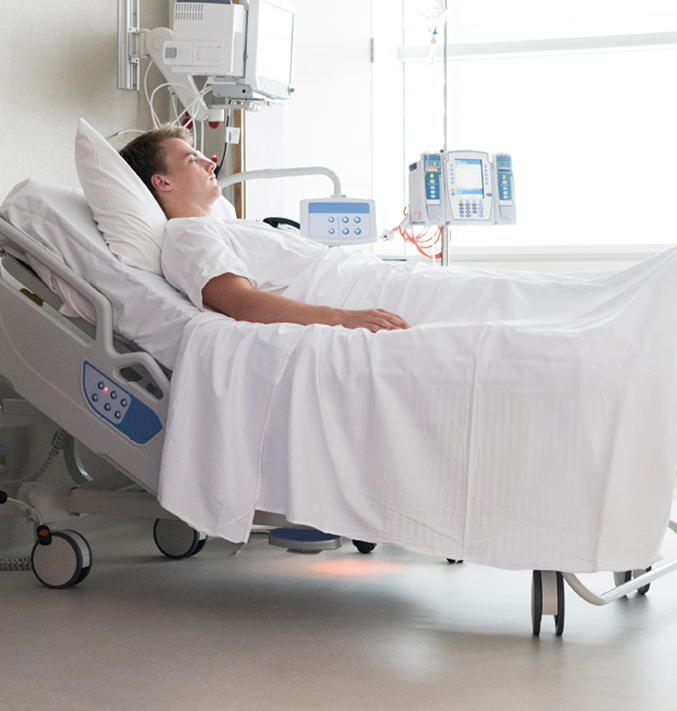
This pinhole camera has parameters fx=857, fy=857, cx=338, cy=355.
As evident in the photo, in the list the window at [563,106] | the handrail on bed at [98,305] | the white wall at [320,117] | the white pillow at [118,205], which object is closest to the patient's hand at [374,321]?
the handrail on bed at [98,305]

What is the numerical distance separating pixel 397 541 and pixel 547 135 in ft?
13.9

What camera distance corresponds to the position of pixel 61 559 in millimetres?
1969

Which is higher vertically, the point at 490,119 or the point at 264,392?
the point at 490,119

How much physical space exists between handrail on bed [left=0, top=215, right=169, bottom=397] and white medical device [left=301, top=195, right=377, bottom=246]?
1.20 metres

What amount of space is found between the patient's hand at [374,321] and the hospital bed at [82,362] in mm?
356

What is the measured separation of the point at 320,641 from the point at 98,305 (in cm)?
83

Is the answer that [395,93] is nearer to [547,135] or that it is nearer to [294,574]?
[547,135]

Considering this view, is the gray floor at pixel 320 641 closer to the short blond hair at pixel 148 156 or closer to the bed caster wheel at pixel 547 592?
the bed caster wheel at pixel 547 592

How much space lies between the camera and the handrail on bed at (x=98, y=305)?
5.86 feet

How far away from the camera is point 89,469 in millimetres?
2766

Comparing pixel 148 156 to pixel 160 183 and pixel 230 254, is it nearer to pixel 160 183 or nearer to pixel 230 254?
pixel 160 183

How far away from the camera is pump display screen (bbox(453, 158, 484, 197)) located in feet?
10.2

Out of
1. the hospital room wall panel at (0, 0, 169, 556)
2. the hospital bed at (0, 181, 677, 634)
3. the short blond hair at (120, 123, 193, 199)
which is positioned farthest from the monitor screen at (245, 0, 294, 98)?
the hospital bed at (0, 181, 677, 634)

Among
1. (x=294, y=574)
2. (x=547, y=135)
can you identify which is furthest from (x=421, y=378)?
(x=547, y=135)
